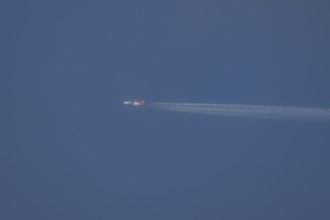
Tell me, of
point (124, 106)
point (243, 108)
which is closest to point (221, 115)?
point (243, 108)

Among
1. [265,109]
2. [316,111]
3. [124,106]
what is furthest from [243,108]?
[124,106]

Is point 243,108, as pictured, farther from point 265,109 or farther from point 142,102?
point 142,102

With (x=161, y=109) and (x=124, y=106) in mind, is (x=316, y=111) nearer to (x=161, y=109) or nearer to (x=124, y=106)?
(x=161, y=109)

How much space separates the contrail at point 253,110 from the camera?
3852 millimetres

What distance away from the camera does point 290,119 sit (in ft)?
12.7

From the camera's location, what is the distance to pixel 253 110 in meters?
3.93

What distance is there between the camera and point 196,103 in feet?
13.0

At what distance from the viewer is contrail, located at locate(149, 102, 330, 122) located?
3.85 m

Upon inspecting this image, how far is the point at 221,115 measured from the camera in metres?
3.94

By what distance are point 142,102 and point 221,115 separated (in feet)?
1.71

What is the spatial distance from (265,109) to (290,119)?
0.17 m

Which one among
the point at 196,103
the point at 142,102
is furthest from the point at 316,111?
the point at 142,102

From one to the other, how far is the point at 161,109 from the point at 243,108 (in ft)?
1.76

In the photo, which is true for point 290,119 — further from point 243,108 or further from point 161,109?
point 161,109
